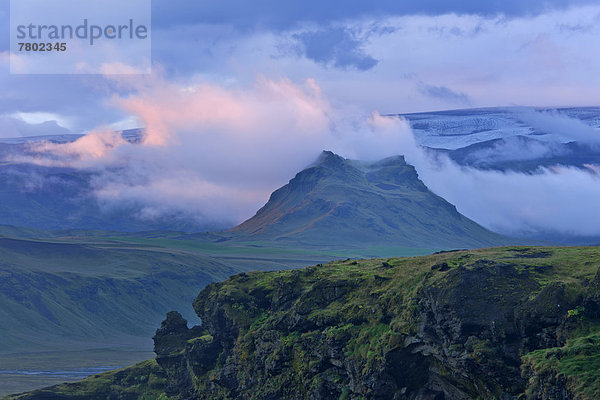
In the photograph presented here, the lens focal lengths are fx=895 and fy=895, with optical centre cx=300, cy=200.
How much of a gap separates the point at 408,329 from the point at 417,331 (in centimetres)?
248


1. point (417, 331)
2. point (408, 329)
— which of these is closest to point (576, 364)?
point (417, 331)

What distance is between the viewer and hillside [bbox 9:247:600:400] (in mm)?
110938

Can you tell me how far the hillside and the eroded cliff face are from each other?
20 cm

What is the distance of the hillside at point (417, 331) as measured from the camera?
111m

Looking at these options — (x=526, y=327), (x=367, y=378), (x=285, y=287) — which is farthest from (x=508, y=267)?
(x=285, y=287)

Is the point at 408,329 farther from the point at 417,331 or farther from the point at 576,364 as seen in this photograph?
the point at 576,364

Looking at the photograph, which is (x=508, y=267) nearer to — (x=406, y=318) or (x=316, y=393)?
(x=406, y=318)

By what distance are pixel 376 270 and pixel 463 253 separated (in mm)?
18242

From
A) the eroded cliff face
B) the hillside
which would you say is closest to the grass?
the hillside

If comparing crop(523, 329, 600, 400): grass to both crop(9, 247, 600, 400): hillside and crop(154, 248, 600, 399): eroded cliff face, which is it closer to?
crop(9, 247, 600, 400): hillside

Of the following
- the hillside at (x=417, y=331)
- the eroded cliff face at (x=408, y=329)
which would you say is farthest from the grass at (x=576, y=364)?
the eroded cliff face at (x=408, y=329)

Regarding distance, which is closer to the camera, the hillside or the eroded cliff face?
the hillside

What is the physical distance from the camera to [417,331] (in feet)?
429

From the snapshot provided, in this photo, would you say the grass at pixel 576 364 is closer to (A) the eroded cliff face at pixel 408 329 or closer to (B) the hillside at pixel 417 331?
(B) the hillside at pixel 417 331
